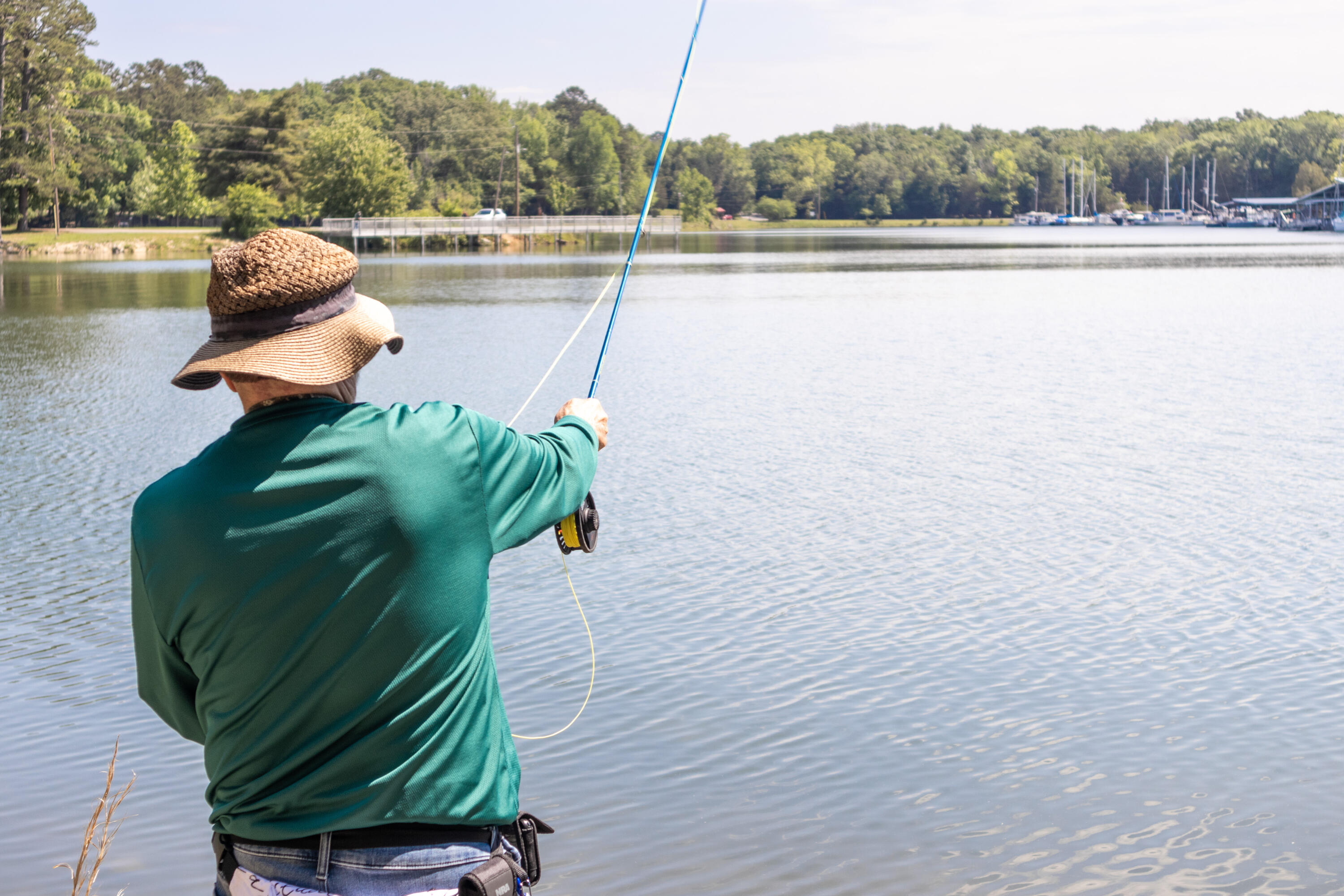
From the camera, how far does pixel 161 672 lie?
2463 millimetres

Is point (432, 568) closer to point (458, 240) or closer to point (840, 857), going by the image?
point (840, 857)

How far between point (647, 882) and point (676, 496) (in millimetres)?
8000

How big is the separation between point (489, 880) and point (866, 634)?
6.96m

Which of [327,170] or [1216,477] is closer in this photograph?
[1216,477]

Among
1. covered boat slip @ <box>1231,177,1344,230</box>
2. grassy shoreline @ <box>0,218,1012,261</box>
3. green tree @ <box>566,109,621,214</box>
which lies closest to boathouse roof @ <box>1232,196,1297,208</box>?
covered boat slip @ <box>1231,177,1344,230</box>

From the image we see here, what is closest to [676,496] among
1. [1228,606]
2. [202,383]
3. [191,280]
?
[1228,606]

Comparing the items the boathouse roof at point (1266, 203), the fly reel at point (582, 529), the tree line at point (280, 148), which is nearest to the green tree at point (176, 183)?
the tree line at point (280, 148)

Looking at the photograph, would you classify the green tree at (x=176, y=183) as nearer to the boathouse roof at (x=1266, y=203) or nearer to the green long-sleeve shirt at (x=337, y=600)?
the green long-sleeve shirt at (x=337, y=600)

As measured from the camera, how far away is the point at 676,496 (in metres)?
13.7

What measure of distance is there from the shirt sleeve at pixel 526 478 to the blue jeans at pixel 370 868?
55 cm

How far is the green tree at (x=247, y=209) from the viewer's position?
96.8m

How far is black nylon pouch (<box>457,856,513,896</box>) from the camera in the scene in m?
2.31

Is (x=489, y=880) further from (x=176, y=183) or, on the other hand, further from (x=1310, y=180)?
(x=1310, y=180)

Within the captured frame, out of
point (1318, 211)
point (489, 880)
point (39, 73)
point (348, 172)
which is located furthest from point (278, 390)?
point (1318, 211)
